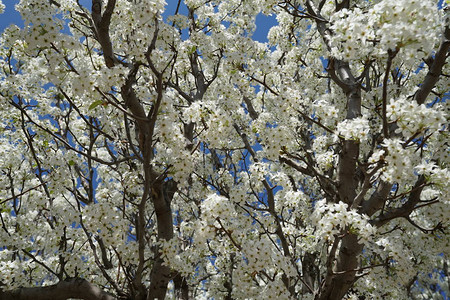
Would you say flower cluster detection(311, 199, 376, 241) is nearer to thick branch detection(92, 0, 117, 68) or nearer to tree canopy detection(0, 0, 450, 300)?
tree canopy detection(0, 0, 450, 300)

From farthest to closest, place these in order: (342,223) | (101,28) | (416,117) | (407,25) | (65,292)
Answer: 1. (65,292)
2. (101,28)
3. (342,223)
4. (416,117)
5. (407,25)

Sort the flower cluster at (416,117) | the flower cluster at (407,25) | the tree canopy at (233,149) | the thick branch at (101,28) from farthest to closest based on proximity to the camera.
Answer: the thick branch at (101,28), the tree canopy at (233,149), the flower cluster at (416,117), the flower cluster at (407,25)

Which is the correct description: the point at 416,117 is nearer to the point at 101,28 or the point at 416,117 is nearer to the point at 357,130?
the point at 357,130

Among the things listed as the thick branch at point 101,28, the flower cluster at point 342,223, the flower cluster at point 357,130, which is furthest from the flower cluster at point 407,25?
the thick branch at point 101,28

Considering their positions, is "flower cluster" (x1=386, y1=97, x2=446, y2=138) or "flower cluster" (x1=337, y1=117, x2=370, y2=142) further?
"flower cluster" (x1=337, y1=117, x2=370, y2=142)

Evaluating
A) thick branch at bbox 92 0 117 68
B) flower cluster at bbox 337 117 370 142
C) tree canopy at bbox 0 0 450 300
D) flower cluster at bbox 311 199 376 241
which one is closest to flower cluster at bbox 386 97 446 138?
tree canopy at bbox 0 0 450 300

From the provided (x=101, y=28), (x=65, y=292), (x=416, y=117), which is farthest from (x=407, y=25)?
(x=65, y=292)

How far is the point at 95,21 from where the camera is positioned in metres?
4.27

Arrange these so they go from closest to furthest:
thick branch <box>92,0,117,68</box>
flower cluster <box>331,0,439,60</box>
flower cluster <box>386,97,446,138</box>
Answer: flower cluster <box>331,0,439,60</box>, flower cluster <box>386,97,446,138</box>, thick branch <box>92,0,117,68</box>

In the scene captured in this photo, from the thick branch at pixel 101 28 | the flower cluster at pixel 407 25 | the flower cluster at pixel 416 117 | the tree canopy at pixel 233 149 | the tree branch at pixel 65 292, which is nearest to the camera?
the flower cluster at pixel 407 25

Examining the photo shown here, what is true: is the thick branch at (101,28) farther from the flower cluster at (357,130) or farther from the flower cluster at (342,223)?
the flower cluster at (342,223)

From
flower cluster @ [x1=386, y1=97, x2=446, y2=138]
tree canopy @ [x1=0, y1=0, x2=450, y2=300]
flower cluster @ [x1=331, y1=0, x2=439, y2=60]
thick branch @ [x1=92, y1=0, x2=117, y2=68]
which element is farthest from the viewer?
thick branch @ [x1=92, y1=0, x2=117, y2=68]

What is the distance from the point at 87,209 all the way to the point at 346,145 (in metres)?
3.66

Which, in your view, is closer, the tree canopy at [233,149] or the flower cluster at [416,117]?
the flower cluster at [416,117]
